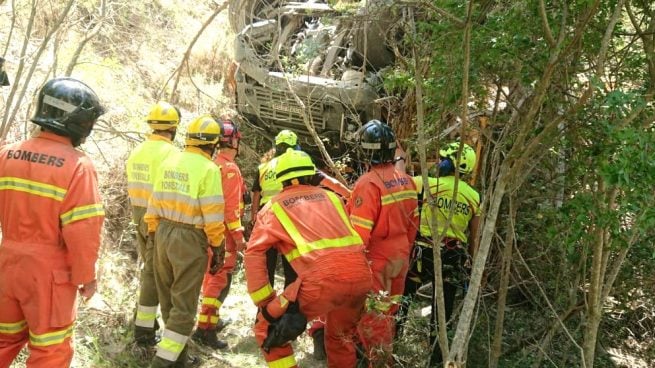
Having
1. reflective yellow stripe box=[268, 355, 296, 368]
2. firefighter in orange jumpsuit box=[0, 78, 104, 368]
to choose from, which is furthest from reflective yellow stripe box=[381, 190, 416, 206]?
firefighter in orange jumpsuit box=[0, 78, 104, 368]

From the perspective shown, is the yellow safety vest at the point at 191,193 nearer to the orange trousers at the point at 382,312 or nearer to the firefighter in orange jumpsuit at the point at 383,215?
the firefighter in orange jumpsuit at the point at 383,215

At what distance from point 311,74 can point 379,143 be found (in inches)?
115

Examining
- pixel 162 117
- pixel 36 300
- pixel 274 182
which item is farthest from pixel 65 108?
pixel 274 182

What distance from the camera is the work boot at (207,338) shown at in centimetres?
486

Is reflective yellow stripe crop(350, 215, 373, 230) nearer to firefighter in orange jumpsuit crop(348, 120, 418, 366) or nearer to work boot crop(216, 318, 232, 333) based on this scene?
firefighter in orange jumpsuit crop(348, 120, 418, 366)

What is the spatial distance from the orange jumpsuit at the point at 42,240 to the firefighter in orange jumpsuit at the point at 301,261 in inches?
39.1

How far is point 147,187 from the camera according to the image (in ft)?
15.5

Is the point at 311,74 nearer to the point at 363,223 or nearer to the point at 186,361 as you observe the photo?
the point at 363,223

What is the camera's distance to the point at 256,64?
691 centimetres

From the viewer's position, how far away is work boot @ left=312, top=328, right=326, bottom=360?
4746mm

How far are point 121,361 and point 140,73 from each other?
19.7 feet

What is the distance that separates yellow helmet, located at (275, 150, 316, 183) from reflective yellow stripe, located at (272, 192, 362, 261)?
0.68ft

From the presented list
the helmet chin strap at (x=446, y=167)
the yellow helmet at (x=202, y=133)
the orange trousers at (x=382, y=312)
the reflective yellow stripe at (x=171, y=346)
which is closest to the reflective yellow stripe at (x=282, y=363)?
the orange trousers at (x=382, y=312)

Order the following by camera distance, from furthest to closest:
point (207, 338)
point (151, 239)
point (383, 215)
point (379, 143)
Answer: point (207, 338) → point (151, 239) → point (379, 143) → point (383, 215)
